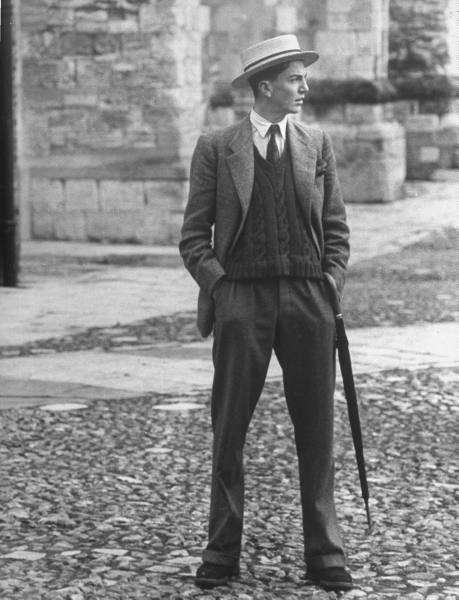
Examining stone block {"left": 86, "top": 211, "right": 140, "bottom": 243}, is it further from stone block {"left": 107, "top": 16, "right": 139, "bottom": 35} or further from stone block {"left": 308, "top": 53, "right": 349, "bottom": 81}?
stone block {"left": 308, "top": 53, "right": 349, "bottom": 81}

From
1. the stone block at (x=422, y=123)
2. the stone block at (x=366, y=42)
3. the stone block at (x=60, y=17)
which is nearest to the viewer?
the stone block at (x=60, y=17)

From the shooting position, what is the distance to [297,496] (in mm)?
5676

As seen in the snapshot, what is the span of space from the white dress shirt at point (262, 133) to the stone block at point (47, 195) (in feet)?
36.9

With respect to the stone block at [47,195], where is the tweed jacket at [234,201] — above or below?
above

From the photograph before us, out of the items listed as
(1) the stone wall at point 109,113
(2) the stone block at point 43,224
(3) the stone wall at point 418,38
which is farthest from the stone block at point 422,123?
(2) the stone block at point 43,224

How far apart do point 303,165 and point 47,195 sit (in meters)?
11.4

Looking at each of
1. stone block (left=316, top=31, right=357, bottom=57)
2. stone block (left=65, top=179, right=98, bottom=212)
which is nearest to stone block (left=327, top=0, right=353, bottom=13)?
stone block (left=316, top=31, right=357, bottom=57)

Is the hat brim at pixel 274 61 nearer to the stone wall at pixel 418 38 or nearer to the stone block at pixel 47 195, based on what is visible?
the stone block at pixel 47 195

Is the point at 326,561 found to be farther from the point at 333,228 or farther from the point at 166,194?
the point at 166,194

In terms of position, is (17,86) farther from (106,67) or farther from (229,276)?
(229,276)

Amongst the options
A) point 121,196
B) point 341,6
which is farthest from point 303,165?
point 341,6

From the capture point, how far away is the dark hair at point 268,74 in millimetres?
4574

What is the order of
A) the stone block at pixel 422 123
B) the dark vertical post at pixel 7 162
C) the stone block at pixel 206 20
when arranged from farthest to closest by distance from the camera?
the stone block at pixel 422 123 → the stone block at pixel 206 20 → the dark vertical post at pixel 7 162

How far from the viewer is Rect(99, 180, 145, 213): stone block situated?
50.8 ft
